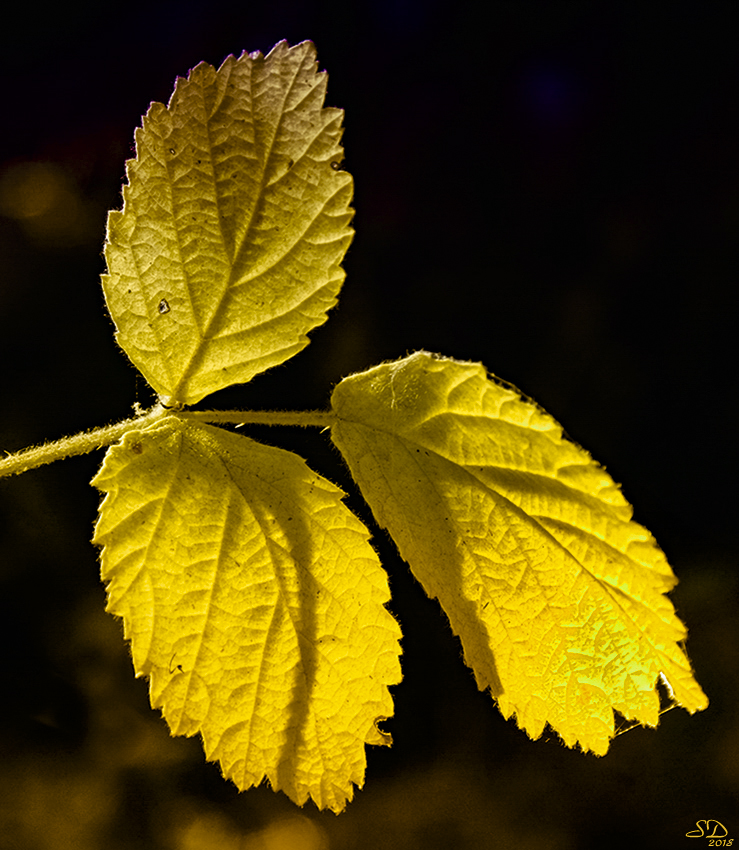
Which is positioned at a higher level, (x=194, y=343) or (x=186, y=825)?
(x=194, y=343)

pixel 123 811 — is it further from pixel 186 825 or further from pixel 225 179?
pixel 225 179

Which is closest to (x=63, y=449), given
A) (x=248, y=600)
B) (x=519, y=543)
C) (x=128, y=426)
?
(x=128, y=426)

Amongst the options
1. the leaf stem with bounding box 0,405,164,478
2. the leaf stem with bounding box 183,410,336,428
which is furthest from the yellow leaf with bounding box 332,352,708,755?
the leaf stem with bounding box 0,405,164,478

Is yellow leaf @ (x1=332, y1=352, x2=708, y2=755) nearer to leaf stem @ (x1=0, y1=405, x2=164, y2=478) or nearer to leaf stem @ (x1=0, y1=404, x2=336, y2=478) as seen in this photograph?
leaf stem @ (x1=0, y1=404, x2=336, y2=478)

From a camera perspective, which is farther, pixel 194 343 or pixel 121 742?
pixel 121 742

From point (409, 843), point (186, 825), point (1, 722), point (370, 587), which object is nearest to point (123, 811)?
point (186, 825)

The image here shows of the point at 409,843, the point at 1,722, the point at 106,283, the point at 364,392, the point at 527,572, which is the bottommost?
the point at 409,843

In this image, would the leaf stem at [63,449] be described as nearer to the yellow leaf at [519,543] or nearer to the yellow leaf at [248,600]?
the yellow leaf at [248,600]
